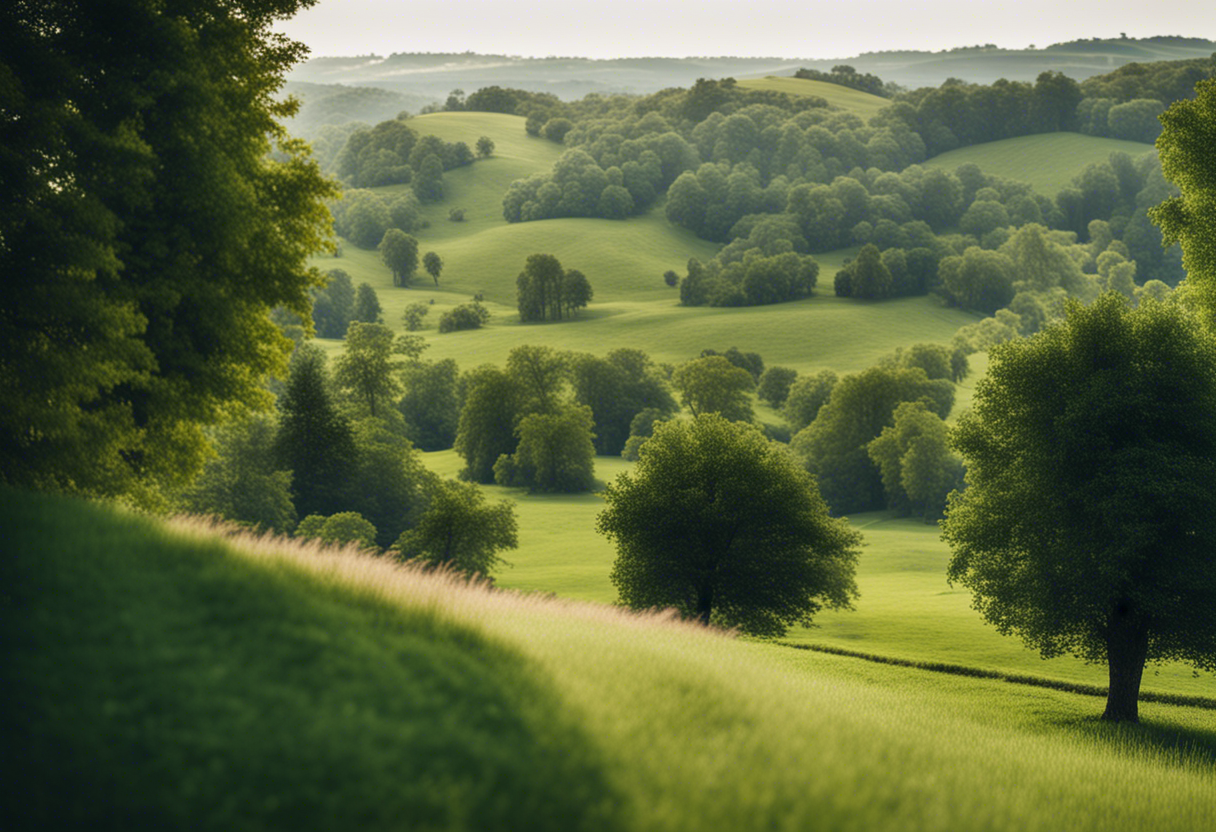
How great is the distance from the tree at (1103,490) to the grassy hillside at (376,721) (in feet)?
43.4

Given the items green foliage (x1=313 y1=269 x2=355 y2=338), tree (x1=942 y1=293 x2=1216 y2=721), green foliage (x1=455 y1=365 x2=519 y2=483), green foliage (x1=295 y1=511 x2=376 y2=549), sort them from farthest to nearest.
→ 1. green foliage (x1=313 y1=269 x2=355 y2=338)
2. green foliage (x1=455 y1=365 x2=519 y2=483)
3. green foliage (x1=295 y1=511 x2=376 y2=549)
4. tree (x1=942 y1=293 x2=1216 y2=721)

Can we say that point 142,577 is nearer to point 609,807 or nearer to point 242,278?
point 609,807

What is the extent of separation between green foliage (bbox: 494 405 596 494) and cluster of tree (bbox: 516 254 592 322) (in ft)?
239

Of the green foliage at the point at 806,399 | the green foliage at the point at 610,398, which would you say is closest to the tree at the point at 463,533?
the green foliage at the point at 610,398

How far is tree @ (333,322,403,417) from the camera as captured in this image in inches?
4033

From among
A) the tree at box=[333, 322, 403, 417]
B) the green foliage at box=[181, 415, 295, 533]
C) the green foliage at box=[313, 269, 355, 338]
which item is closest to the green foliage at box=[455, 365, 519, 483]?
the tree at box=[333, 322, 403, 417]

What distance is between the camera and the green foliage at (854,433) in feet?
366

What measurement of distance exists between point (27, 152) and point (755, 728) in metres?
17.3

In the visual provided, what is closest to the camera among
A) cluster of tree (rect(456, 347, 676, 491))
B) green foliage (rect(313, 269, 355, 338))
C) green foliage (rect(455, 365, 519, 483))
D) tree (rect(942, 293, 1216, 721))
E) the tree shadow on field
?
the tree shadow on field

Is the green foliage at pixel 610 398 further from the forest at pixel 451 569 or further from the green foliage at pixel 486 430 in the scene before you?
the forest at pixel 451 569

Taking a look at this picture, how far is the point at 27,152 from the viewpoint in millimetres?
17047

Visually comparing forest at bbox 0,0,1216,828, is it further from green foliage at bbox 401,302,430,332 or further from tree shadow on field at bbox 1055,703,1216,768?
green foliage at bbox 401,302,430,332

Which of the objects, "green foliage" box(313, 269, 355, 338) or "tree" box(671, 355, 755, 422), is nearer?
"tree" box(671, 355, 755, 422)

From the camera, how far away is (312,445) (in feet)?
257
